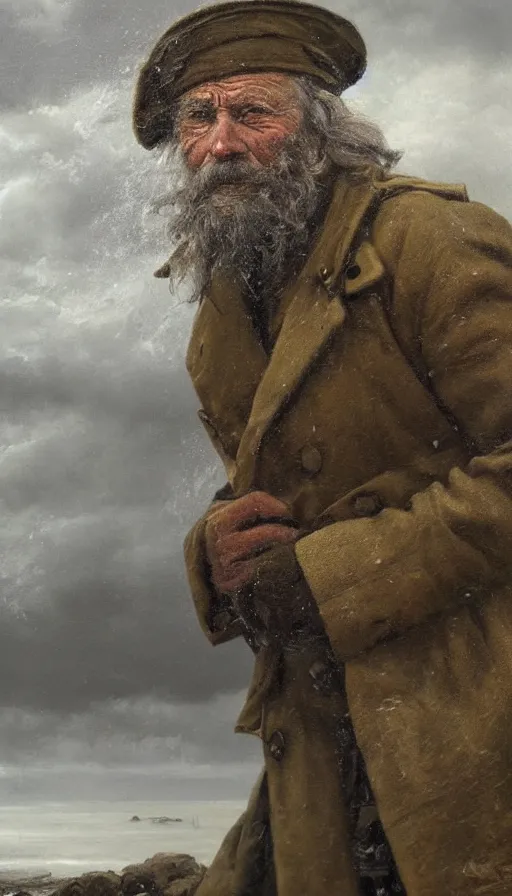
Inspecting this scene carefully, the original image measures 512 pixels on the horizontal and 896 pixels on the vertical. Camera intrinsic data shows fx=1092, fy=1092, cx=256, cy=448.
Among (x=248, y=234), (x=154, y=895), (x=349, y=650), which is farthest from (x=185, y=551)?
(x=154, y=895)

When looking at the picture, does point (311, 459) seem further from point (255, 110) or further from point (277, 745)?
point (255, 110)

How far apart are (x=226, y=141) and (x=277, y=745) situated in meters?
1.87

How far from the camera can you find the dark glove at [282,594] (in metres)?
3.04

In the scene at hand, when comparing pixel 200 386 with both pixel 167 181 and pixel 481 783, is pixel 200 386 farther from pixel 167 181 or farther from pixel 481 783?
pixel 481 783

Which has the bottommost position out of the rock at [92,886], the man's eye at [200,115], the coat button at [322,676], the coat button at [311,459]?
the rock at [92,886]

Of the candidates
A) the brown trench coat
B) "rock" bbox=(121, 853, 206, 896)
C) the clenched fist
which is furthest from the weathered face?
"rock" bbox=(121, 853, 206, 896)

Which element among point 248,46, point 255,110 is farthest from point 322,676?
point 248,46

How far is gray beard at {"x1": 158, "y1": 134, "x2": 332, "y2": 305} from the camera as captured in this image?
136 inches

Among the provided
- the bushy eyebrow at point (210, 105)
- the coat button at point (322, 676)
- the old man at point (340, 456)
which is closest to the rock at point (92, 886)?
the old man at point (340, 456)

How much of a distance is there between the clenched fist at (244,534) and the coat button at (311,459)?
0.44 ft

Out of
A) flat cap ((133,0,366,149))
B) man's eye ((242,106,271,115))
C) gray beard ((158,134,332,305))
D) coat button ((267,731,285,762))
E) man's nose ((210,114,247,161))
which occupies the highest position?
flat cap ((133,0,366,149))

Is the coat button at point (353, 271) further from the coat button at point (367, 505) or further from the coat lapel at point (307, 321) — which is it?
the coat button at point (367, 505)

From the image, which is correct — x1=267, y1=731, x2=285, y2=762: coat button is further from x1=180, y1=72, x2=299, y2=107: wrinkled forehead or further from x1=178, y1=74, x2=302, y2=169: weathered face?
x1=180, y1=72, x2=299, y2=107: wrinkled forehead

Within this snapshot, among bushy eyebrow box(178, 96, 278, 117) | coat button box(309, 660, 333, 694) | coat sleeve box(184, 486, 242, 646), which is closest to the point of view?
coat button box(309, 660, 333, 694)
